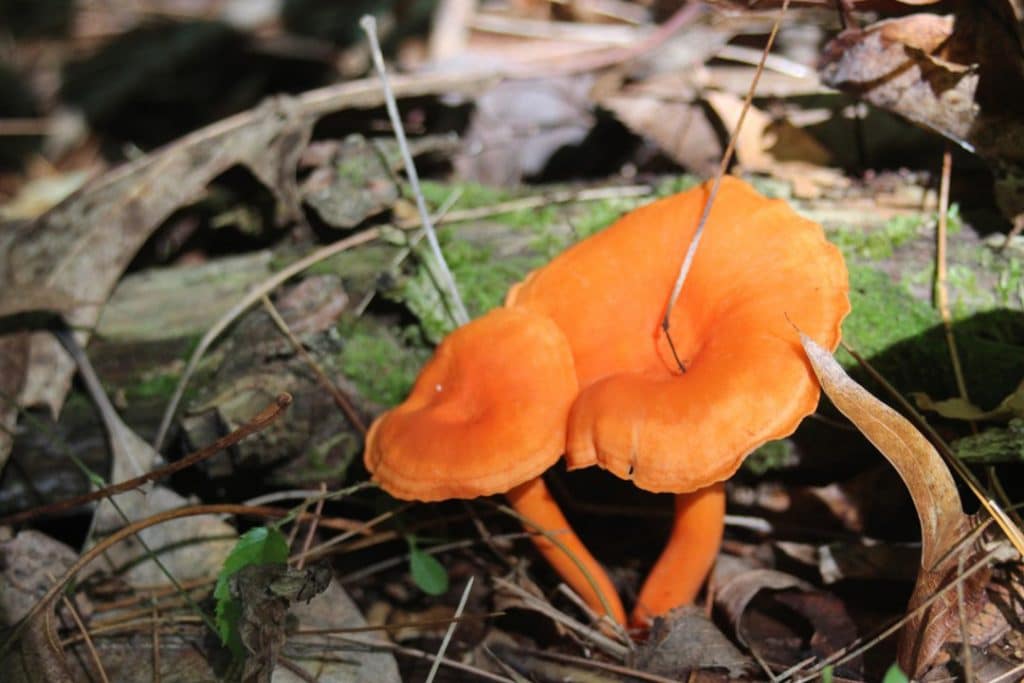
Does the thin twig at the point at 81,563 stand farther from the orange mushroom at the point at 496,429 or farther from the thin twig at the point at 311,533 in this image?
the orange mushroom at the point at 496,429

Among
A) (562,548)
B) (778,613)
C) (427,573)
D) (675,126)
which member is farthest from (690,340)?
(675,126)

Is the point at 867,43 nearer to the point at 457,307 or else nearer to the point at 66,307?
the point at 457,307

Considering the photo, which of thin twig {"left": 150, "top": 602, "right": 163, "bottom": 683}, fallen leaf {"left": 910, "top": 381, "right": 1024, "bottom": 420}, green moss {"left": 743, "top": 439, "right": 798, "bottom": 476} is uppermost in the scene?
fallen leaf {"left": 910, "top": 381, "right": 1024, "bottom": 420}

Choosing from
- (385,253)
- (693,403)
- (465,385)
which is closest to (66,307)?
(385,253)

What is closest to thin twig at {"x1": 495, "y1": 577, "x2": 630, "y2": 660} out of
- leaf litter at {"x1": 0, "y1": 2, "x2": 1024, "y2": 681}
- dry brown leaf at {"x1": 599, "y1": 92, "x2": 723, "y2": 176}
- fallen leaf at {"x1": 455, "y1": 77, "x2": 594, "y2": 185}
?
leaf litter at {"x1": 0, "y1": 2, "x2": 1024, "y2": 681}

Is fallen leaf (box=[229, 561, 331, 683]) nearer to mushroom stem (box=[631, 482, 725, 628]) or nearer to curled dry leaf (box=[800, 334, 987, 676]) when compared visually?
mushroom stem (box=[631, 482, 725, 628])

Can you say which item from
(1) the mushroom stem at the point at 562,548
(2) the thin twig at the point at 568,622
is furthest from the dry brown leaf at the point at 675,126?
(2) the thin twig at the point at 568,622

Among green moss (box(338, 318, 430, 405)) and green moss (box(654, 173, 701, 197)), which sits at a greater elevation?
green moss (box(654, 173, 701, 197))
